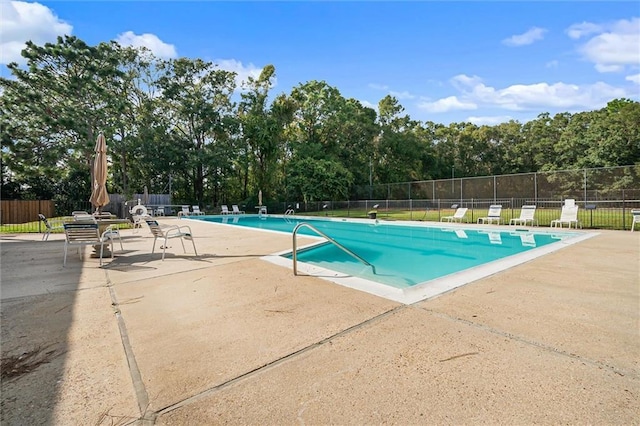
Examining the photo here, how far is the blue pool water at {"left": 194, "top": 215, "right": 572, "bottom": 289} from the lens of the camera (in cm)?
582

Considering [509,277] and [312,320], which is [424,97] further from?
[312,320]

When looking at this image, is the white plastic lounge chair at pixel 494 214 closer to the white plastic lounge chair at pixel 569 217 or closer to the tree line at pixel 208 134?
the white plastic lounge chair at pixel 569 217

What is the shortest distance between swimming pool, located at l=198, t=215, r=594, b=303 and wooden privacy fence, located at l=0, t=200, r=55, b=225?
1922cm

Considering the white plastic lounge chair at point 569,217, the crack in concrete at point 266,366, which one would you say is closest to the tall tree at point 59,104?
the crack in concrete at point 266,366

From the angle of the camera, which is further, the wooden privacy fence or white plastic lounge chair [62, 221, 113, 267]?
the wooden privacy fence

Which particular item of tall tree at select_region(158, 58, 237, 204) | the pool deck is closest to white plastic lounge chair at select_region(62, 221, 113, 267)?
the pool deck

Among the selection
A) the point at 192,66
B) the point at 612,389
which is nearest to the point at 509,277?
the point at 612,389

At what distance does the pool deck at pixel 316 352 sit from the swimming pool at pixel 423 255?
47cm

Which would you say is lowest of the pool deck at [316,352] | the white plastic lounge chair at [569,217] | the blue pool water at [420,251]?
the blue pool water at [420,251]

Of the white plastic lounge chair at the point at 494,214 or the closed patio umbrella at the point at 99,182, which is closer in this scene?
the closed patio umbrella at the point at 99,182

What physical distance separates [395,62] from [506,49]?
3823 mm

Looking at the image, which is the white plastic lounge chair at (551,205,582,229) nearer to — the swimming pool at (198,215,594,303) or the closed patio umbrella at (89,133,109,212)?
the swimming pool at (198,215,594,303)

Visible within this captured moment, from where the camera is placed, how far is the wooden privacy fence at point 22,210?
57.4ft

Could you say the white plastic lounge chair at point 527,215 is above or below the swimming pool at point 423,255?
above
